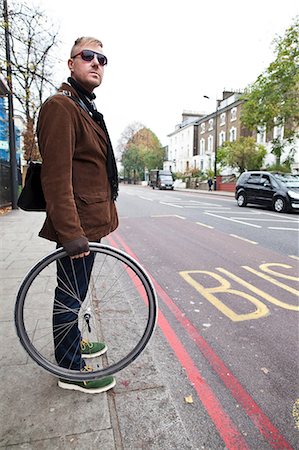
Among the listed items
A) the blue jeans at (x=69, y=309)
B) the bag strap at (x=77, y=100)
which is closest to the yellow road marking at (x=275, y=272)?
the blue jeans at (x=69, y=309)

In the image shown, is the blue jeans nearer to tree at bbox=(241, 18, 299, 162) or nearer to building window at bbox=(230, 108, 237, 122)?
tree at bbox=(241, 18, 299, 162)

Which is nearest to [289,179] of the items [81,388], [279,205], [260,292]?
[279,205]

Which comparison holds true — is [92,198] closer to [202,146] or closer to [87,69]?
[87,69]

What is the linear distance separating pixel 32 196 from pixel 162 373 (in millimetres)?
1597

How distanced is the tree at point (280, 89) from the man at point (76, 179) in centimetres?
1987

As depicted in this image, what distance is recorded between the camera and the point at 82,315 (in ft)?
7.93

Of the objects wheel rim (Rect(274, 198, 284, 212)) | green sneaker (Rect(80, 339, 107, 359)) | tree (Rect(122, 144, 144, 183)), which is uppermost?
tree (Rect(122, 144, 144, 183))

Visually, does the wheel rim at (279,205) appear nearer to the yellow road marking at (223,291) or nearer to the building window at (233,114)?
the yellow road marking at (223,291)

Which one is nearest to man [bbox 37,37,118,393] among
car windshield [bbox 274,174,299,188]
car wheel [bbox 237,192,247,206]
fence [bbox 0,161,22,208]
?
fence [bbox 0,161,22,208]

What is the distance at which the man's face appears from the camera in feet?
6.51

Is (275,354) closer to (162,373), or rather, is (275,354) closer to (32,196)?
(162,373)

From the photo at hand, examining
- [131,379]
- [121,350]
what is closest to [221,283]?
[121,350]

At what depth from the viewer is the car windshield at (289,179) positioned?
14.4 meters

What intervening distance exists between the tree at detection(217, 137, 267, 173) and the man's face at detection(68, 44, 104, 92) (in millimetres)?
29250
